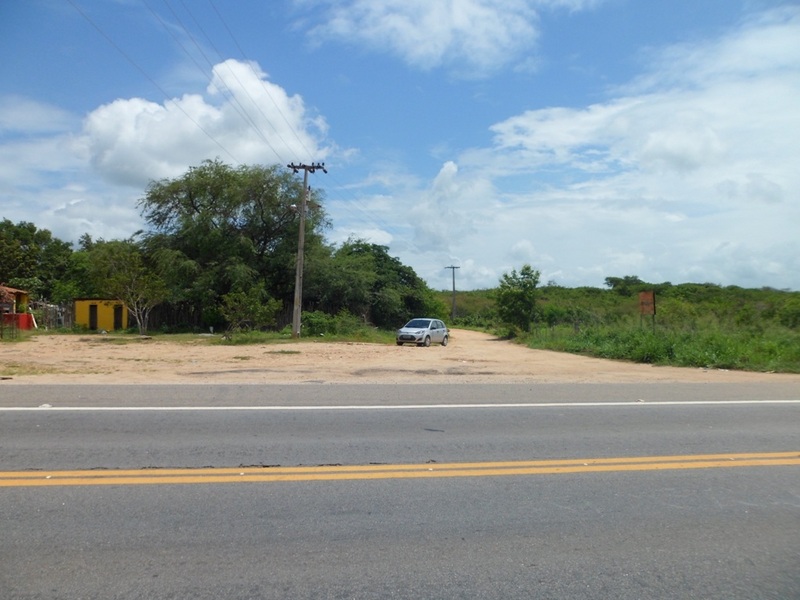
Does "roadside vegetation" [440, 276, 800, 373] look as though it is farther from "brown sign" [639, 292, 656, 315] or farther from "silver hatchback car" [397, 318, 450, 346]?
"silver hatchback car" [397, 318, 450, 346]

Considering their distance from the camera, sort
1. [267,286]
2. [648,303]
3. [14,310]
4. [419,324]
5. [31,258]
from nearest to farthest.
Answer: [648,303], [419,324], [14,310], [267,286], [31,258]

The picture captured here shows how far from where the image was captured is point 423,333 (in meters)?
33.8

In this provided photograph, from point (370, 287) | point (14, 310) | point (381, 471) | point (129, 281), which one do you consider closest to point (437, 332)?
point (370, 287)

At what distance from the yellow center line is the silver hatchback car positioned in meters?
25.8

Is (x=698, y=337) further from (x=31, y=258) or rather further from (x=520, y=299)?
(x=31, y=258)

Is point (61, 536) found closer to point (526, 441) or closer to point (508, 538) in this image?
point (508, 538)

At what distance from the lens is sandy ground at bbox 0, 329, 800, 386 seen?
49.1 ft

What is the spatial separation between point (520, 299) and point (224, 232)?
19.3 m

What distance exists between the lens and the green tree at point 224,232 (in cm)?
4022

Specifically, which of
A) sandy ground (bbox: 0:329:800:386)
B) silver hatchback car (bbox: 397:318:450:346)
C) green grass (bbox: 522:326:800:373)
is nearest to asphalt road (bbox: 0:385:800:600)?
sandy ground (bbox: 0:329:800:386)

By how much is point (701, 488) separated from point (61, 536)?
5563mm

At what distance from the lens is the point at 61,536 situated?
507cm

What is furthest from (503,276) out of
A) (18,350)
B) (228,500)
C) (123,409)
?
(228,500)

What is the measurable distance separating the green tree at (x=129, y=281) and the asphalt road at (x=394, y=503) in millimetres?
26432
